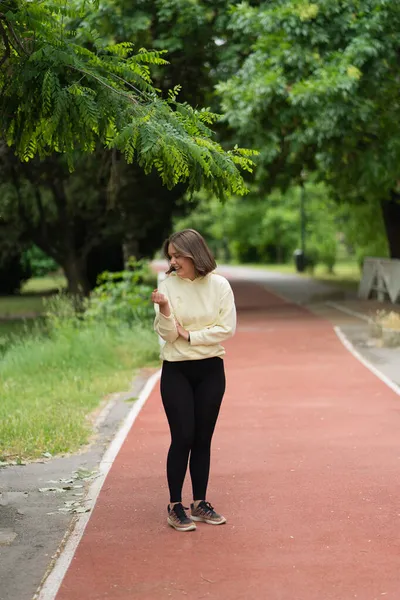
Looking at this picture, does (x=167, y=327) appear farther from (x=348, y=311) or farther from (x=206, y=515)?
(x=348, y=311)

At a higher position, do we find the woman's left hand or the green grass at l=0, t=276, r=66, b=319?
the woman's left hand

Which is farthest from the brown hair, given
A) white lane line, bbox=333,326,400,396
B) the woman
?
white lane line, bbox=333,326,400,396

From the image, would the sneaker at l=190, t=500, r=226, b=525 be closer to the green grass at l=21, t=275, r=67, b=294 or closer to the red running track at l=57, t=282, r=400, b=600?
the red running track at l=57, t=282, r=400, b=600

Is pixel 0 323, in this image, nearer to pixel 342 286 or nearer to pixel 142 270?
pixel 142 270

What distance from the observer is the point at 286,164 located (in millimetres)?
27359

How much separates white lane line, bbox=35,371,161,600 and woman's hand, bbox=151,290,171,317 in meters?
1.49

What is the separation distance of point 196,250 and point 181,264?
0.45 feet

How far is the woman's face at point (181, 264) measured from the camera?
6469 millimetres

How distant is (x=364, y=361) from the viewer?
15125mm

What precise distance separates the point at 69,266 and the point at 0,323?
104 inches

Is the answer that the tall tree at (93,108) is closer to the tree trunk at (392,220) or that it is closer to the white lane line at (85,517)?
the white lane line at (85,517)

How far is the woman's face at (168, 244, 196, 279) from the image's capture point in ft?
21.2

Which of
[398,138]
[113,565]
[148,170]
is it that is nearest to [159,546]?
[113,565]

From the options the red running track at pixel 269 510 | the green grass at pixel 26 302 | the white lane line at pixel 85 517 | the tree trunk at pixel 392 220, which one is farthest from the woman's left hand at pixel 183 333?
the tree trunk at pixel 392 220
